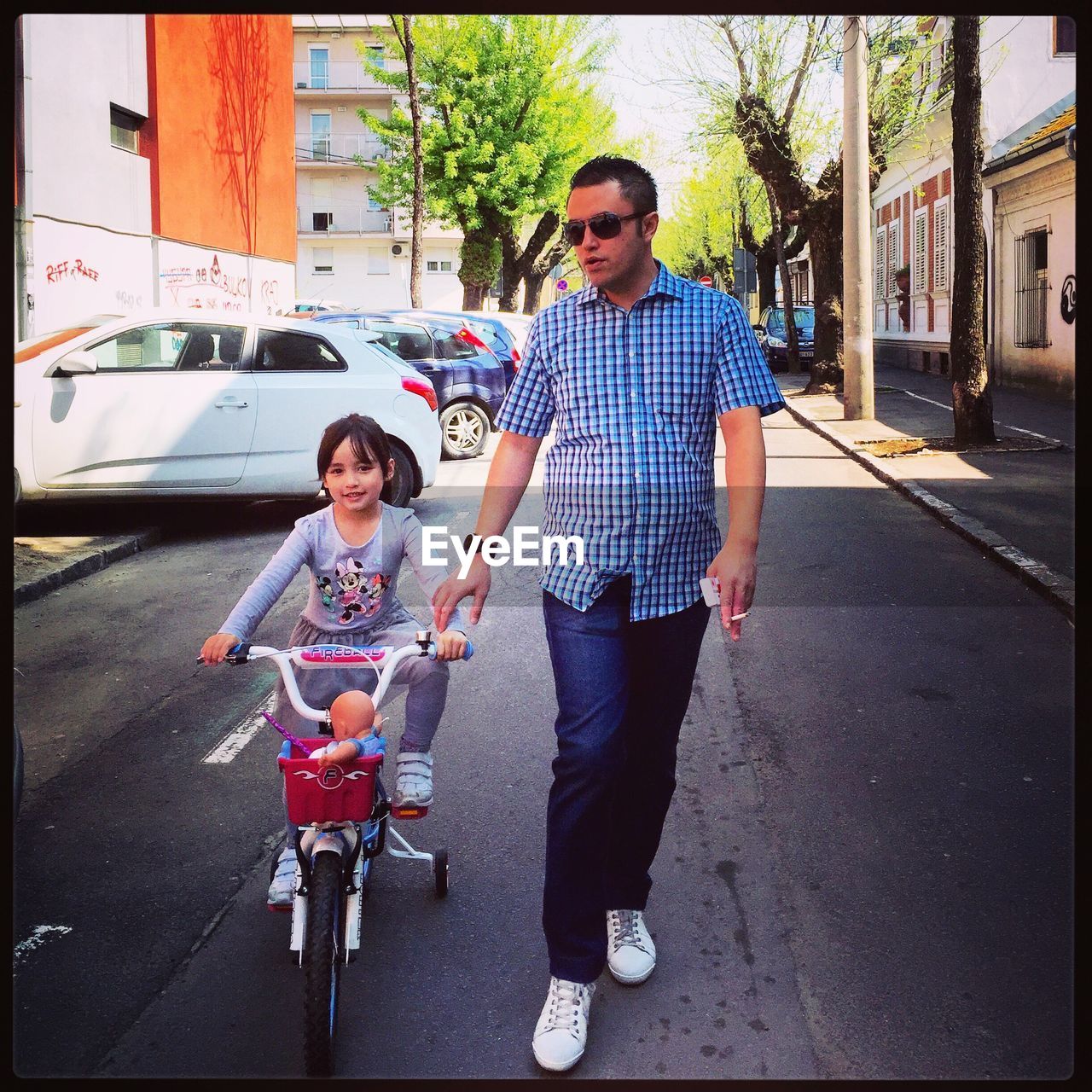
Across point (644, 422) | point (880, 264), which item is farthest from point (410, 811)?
point (880, 264)

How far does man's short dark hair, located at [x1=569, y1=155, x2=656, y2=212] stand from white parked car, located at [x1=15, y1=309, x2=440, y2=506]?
113 inches

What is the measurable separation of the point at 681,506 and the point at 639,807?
0.74 meters

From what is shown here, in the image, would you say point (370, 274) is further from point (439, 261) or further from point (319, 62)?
point (319, 62)

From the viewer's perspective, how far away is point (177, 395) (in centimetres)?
643

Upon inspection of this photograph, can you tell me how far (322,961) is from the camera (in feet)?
8.48

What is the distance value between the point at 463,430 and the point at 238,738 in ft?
28.3

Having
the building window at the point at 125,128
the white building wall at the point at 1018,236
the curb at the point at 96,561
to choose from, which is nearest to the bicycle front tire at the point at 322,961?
the curb at the point at 96,561

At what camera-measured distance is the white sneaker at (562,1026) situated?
254 centimetres

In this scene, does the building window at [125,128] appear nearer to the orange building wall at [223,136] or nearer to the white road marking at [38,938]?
the orange building wall at [223,136]

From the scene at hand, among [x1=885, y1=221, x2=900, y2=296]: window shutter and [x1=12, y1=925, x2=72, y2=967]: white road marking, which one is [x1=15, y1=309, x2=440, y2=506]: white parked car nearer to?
[x1=12, y1=925, x2=72, y2=967]: white road marking

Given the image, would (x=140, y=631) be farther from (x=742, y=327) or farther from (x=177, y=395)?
(x=742, y=327)

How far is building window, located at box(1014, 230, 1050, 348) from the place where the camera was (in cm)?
1855

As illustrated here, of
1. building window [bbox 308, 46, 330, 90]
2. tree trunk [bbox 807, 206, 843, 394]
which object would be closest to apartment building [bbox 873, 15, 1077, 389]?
tree trunk [bbox 807, 206, 843, 394]

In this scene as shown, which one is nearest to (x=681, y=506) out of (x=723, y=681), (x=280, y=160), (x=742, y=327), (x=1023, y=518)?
(x=742, y=327)
